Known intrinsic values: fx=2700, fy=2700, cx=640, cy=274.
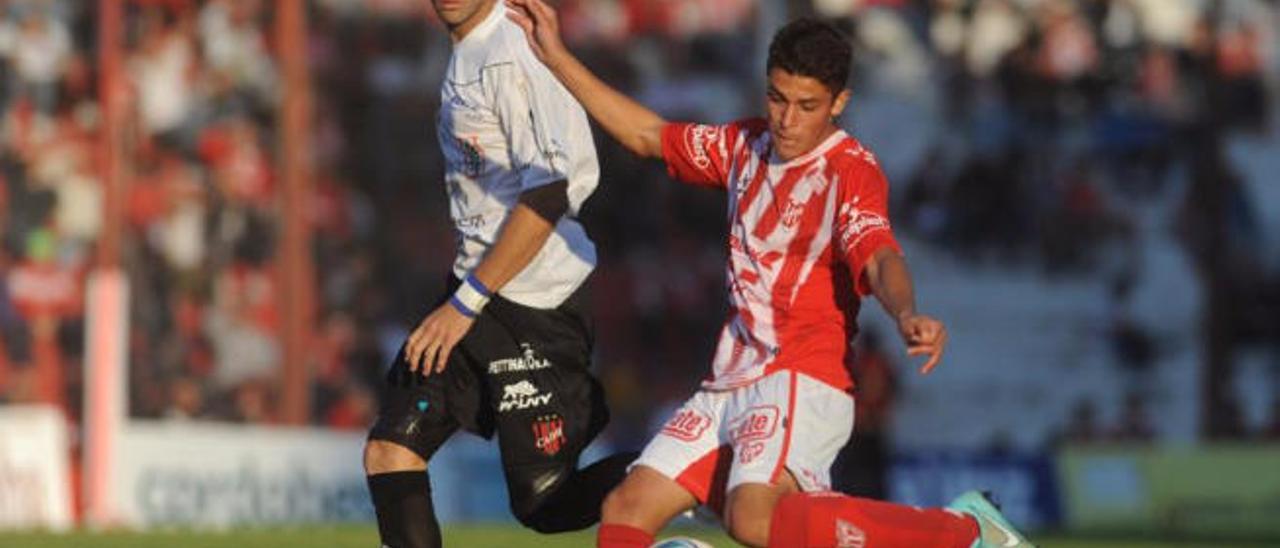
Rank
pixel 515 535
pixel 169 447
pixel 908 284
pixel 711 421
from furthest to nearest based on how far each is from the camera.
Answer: pixel 169 447
pixel 515 535
pixel 711 421
pixel 908 284

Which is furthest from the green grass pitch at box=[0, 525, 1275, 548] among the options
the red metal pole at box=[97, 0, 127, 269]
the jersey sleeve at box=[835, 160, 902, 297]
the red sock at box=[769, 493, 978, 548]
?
the jersey sleeve at box=[835, 160, 902, 297]

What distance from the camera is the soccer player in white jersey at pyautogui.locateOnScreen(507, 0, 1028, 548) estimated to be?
7031mm

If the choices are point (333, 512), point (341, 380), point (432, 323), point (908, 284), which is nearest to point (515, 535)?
point (333, 512)

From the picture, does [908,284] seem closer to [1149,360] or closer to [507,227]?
[507,227]

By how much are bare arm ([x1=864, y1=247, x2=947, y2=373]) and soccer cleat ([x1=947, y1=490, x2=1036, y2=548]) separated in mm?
1056

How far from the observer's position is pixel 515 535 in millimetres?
14055

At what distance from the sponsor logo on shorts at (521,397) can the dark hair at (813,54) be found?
137cm

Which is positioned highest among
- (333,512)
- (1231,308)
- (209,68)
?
(209,68)

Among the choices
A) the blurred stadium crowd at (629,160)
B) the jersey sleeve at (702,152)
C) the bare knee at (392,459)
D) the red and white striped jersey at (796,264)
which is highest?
the jersey sleeve at (702,152)

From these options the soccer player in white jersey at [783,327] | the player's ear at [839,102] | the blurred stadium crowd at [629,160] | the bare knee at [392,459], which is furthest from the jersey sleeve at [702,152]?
the blurred stadium crowd at [629,160]

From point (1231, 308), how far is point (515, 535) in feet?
24.6

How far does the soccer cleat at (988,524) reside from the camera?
768 cm

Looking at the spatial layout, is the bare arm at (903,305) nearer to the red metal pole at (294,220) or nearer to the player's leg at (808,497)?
the player's leg at (808,497)

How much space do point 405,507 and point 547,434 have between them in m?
0.49
